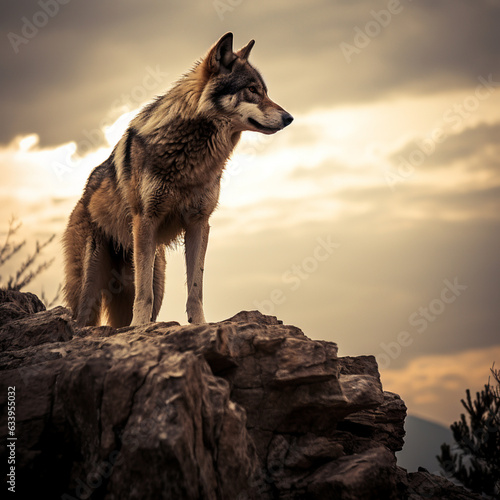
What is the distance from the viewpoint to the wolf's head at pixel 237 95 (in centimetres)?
681

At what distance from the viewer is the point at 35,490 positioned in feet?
12.8

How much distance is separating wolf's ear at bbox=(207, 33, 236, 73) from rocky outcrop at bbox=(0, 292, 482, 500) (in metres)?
3.44

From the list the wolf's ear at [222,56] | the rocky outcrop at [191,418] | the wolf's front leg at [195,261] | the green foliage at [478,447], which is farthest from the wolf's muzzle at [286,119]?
the green foliage at [478,447]

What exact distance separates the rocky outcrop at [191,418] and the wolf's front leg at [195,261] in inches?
55.6

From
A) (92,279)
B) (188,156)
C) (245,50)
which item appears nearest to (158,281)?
(92,279)

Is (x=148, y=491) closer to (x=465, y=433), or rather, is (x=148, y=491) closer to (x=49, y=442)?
(x=49, y=442)

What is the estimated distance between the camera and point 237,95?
22.5 feet

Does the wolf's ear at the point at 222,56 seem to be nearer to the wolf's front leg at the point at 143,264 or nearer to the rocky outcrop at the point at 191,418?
the wolf's front leg at the point at 143,264

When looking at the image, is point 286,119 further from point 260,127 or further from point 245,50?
point 245,50

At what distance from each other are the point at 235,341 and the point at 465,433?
11369mm

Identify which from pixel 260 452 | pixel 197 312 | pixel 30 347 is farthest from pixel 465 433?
pixel 30 347

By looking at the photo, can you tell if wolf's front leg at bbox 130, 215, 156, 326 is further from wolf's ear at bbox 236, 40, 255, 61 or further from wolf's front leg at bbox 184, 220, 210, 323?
wolf's ear at bbox 236, 40, 255, 61

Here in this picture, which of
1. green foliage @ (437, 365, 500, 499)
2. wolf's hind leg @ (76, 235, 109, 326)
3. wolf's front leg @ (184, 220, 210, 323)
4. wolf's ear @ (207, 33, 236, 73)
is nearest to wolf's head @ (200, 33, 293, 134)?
wolf's ear @ (207, 33, 236, 73)

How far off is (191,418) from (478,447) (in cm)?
1210
